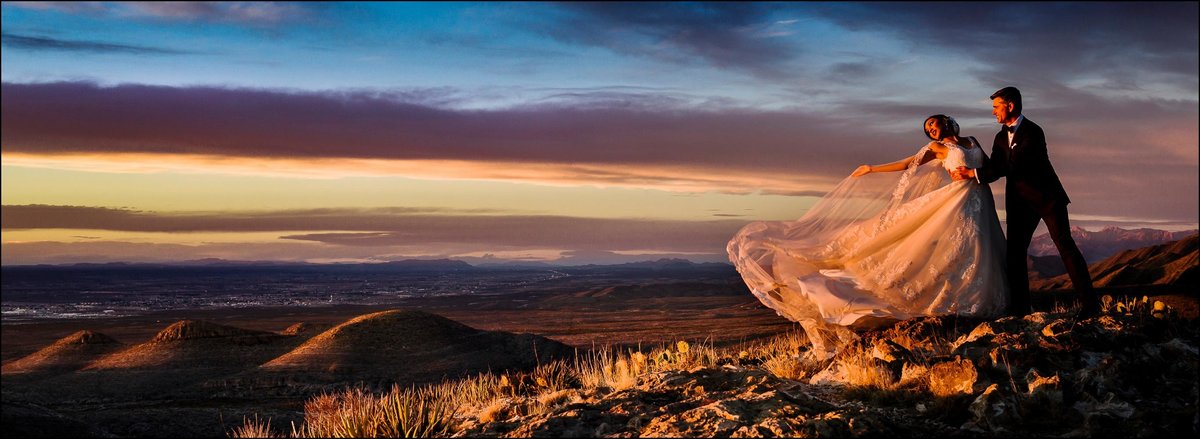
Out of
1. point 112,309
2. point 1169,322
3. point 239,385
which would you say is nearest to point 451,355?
point 239,385

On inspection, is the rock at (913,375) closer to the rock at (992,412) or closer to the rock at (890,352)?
the rock at (890,352)

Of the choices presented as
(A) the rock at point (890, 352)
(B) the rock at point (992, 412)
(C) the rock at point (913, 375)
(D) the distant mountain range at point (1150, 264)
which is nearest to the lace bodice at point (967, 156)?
(A) the rock at point (890, 352)

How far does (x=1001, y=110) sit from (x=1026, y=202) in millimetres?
1029

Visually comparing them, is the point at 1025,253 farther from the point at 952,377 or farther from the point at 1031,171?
the point at 952,377

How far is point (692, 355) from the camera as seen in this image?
1327 cm

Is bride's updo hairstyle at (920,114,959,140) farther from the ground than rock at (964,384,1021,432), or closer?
farther from the ground

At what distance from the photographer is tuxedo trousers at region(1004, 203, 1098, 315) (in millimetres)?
10227

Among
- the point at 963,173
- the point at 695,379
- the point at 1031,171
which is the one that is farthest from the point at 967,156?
the point at 695,379

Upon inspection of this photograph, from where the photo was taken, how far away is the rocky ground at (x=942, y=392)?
24.8 feet

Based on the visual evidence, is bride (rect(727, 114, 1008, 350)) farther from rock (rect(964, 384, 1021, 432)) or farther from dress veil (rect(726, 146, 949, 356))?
rock (rect(964, 384, 1021, 432))

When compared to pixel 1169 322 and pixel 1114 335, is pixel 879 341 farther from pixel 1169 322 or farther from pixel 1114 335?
pixel 1169 322

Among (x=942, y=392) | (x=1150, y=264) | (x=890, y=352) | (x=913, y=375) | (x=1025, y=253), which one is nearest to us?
(x=942, y=392)

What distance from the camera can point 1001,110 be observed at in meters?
10.3

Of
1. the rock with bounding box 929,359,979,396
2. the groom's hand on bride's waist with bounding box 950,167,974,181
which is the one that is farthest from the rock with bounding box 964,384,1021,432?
the groom's hand on bride's waist with bounding box 950,167,974,181
